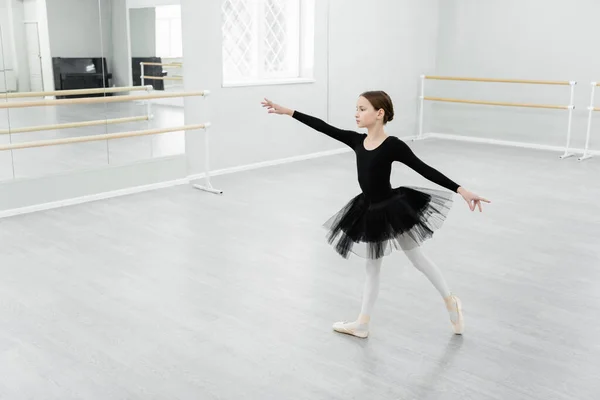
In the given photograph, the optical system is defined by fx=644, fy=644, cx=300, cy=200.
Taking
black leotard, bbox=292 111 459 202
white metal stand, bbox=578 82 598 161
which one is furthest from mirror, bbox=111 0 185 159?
white metal stand, bbox=578 82 598 161

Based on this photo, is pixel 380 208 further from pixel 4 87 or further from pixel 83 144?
pixel 83 144

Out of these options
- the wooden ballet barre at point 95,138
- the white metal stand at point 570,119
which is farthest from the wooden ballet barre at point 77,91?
the white metal stand at point 570,119

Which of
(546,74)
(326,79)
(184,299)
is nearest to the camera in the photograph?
(184,299)

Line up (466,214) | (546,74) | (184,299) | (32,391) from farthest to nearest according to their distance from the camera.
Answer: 1. (546,74)
2. (466,214)
3. (184,299)
4. (32,391)

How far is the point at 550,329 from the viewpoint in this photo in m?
2.72

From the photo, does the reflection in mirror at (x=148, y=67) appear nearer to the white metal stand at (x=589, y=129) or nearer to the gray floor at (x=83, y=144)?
the gray floor at (x=83, y=144)

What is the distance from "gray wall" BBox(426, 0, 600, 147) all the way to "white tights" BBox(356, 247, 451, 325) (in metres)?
5.25

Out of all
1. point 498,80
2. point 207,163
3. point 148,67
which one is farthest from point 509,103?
point 148,67

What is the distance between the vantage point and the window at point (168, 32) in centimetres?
514

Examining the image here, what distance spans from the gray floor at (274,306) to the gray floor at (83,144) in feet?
1.20

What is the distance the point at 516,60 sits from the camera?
7.44 meters

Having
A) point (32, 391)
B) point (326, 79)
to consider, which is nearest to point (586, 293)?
point (32, 391)

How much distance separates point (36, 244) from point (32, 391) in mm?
1757

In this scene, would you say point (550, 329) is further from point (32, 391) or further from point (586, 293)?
point (32, 391)
